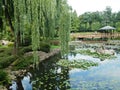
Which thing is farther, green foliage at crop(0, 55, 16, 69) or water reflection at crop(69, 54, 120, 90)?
green foliage at crop(0, 55, 16, 69)

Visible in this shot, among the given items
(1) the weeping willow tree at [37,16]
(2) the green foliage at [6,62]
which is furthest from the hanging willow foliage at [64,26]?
(2) the green foliage at [6,62]

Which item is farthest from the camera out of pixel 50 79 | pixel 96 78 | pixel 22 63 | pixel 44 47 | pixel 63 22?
pixel 44 47

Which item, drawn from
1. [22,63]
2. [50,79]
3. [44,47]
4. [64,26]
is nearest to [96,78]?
[50,79]

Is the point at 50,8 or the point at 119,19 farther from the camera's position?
the point at 119,19

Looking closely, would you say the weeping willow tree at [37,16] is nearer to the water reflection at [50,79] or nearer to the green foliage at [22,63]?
the water reflection at [50,79]

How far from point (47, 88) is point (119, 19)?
4656cm

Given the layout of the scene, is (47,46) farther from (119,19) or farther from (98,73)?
(119,19)

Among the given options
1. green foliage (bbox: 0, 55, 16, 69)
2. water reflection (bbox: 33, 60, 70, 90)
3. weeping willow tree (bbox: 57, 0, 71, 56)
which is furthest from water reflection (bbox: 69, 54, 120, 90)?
green foliage (bbox: 0, 55, 16, 69)

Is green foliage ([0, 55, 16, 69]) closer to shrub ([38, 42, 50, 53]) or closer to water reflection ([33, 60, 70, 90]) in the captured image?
water reflection ([33, 60, 70, 90])

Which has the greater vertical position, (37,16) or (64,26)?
(37,16)

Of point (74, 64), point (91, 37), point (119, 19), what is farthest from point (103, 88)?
point (119, 19)

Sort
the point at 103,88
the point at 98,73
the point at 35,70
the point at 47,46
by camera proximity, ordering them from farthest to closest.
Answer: the point at 47,46 < the point at 35,70 < the point at 98,73 < the point at 103,88

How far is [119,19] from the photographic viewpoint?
55.1 meters

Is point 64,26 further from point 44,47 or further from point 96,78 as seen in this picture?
point 44,47
